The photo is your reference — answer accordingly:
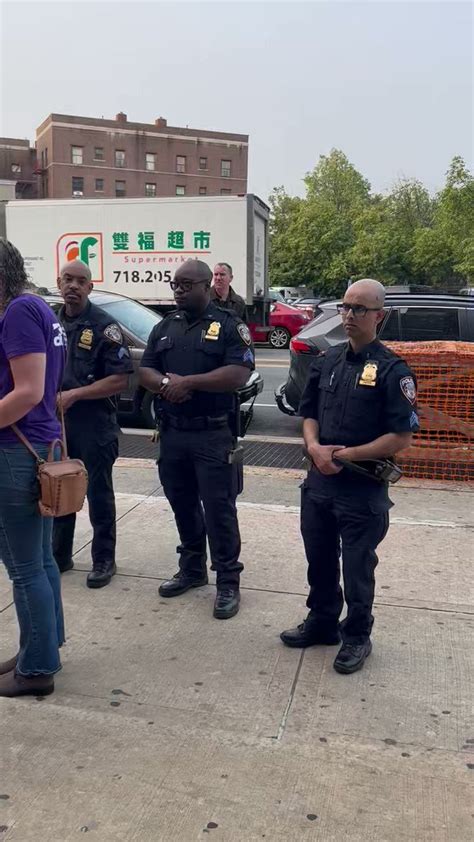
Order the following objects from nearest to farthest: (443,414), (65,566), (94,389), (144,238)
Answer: (94,389) → (65,566) → (443,414) → (144,238)

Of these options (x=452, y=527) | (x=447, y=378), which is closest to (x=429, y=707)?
(x=452, y=527)

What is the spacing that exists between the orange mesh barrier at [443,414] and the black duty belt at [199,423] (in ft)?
9.97

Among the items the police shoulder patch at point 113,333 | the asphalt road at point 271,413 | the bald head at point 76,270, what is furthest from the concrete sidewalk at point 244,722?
the asphalt road at point 271,413

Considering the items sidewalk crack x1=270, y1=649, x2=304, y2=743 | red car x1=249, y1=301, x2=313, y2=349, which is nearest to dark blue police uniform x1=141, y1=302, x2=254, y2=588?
sidewalk crack x1=270, y1=649, x2=304, y2=743

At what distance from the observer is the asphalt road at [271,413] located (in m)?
8.86

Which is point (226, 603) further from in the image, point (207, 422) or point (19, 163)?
point (19, 163)

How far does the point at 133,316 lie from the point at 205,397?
521 centimetres

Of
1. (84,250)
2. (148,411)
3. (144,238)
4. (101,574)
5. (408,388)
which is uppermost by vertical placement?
(144,238)

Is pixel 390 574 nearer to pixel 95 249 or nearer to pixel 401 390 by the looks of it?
pixel 401 390

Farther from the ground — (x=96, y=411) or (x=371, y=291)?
(x=371, y=291)

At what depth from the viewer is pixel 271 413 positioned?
33.0 feet

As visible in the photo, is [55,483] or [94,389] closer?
[55,483]

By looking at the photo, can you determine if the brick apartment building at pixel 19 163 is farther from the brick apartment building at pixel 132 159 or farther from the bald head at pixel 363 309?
the bald head at pixel 363 309

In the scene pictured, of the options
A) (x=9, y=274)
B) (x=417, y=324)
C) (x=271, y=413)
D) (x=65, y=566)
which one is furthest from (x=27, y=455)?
(x=271, y=413)
